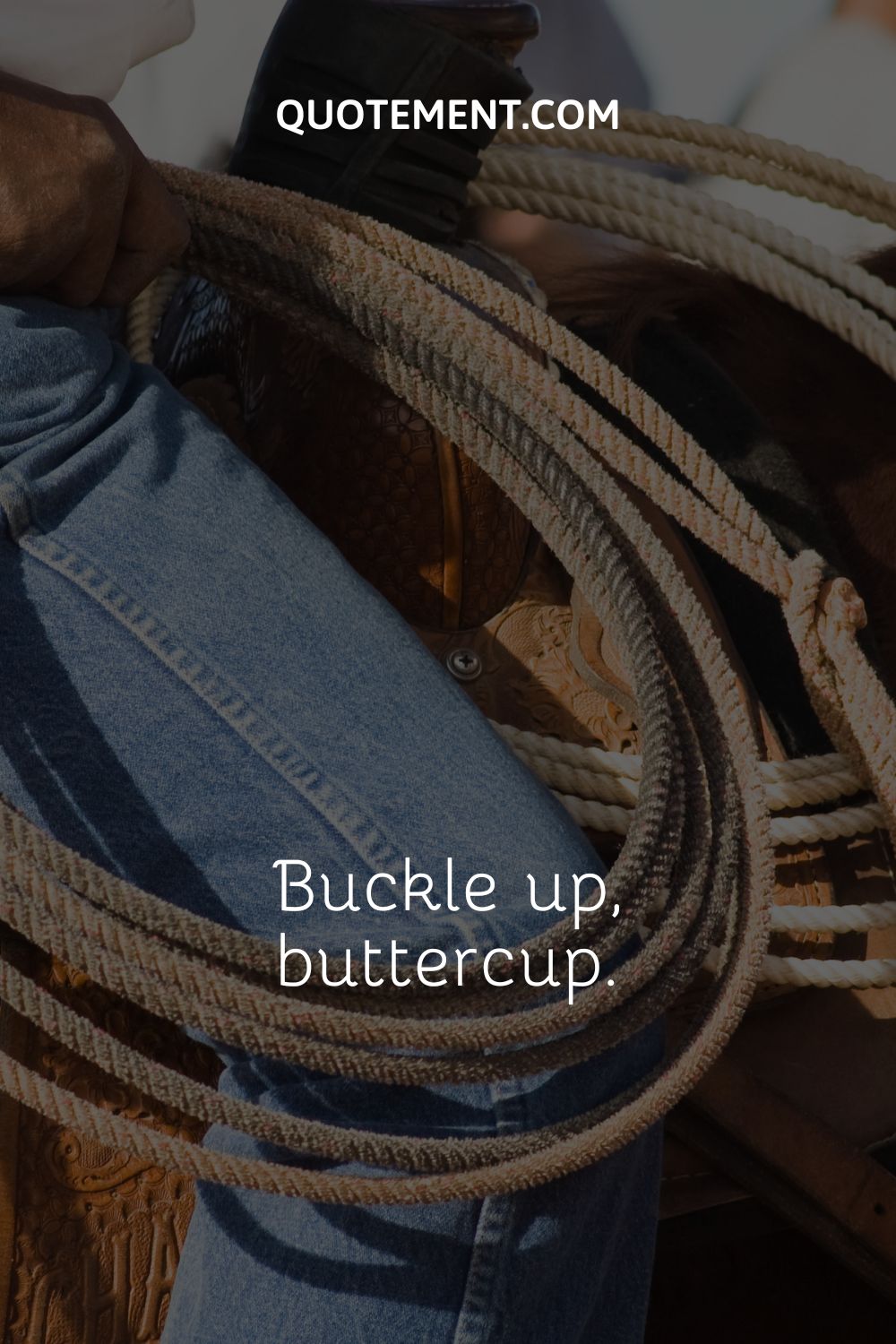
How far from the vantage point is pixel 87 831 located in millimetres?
604

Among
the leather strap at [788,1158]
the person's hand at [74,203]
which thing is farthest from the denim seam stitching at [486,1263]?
the person's hand at [74,203]

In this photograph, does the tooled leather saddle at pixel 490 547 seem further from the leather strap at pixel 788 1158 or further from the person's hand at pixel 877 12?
the person's hand at pixel 877 12

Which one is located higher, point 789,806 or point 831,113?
point 831,113

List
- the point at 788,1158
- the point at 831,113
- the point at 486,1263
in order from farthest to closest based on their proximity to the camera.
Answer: the point at 831,113, the point at 788,1158, the point at 486,1263

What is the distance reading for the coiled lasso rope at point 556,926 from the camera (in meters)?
0.56

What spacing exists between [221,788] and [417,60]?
0.50 meters

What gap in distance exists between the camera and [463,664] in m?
0.86

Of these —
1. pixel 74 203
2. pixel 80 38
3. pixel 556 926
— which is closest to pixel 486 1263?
pixel 556 926

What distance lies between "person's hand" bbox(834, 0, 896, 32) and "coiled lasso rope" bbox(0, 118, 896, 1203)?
1357 mm

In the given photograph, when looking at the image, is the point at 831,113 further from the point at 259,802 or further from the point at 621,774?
the point at 259,802

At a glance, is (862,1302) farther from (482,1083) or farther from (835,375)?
(835,375)

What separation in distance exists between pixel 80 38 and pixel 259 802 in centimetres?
45

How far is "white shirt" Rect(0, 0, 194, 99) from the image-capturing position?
67 centimetres

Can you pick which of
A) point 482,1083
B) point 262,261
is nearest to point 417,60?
point 262,261
